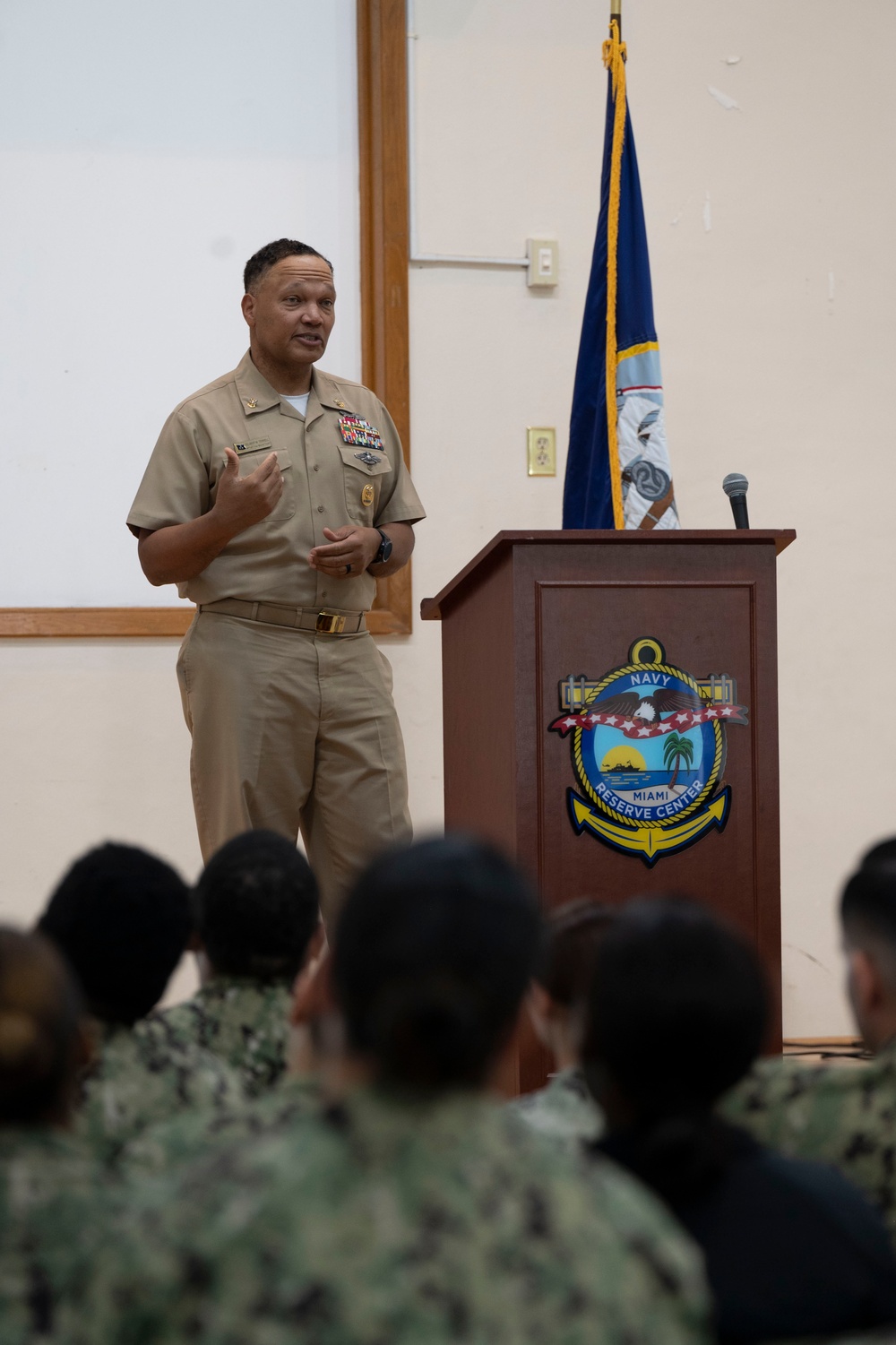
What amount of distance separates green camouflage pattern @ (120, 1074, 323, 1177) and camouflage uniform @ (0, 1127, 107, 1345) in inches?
5.4

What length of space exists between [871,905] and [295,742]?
1.86 m

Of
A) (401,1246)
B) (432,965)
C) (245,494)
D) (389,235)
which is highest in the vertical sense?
(389,235)

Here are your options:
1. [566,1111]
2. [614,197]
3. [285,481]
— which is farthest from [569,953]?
[614,197]

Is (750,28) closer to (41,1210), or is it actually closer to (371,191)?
(371,191)

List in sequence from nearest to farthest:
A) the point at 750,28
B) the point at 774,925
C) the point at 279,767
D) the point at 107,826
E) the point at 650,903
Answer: the point at 650,903 → the point at 774,925 → the point at 279,767 → the point at 107,826 → the point at 750,28

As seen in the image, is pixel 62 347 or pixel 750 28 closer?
pixel 62 347

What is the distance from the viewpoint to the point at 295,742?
295 cm

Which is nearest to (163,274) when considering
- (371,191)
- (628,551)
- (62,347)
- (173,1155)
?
(62,347)

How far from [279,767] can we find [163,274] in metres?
1.74

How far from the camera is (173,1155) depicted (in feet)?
3.35

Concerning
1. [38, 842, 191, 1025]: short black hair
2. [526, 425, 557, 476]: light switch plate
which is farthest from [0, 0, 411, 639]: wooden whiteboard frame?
[38, 842, 191, 1025]: short black hair

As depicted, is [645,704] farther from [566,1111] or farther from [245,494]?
[566,1111]

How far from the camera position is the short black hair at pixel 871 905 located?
1203mm

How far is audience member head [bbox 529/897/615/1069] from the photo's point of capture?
4.07ft
